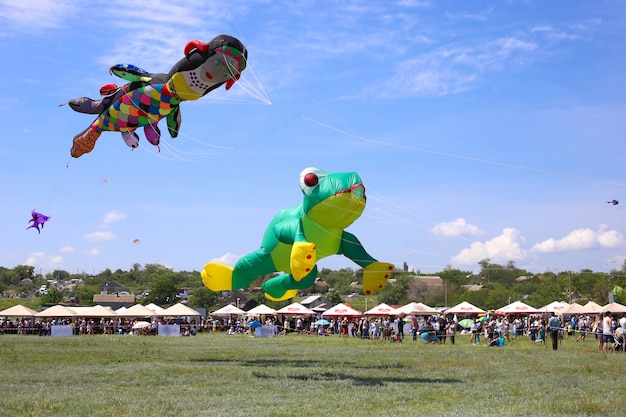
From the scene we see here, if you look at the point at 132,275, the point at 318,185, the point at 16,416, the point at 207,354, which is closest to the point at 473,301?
the point at 207,354

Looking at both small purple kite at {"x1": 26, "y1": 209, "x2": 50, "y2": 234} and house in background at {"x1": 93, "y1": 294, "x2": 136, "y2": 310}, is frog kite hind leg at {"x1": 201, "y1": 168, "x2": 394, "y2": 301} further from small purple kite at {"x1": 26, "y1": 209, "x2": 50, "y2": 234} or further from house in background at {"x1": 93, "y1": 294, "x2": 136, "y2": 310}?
house in background at {"x1": 93, "y1": 294, "x2": 136, "y2": 310}

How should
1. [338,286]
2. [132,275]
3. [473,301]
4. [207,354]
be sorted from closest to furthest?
[207,354]
[473,301]
[338,286]
[132,275]

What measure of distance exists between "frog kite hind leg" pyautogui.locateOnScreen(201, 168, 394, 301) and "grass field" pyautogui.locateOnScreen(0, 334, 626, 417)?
254cm

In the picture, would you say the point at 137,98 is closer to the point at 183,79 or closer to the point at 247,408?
the point at 183,79

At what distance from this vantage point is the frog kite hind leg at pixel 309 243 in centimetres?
1817

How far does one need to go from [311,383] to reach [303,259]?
9.69ft

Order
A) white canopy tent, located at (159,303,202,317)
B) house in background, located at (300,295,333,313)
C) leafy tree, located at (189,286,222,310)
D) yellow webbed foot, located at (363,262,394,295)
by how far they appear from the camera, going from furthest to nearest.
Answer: house in background, located at (300,295,333,313)
leafy tree, located at (189,286,222,310)
white canopy tent, located at (159,303,202,317)
yellow webbed foot, located at (363,262,394,295)

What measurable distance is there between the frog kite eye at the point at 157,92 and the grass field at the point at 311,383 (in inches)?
262

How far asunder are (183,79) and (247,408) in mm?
8258

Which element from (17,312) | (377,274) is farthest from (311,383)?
(17,312)

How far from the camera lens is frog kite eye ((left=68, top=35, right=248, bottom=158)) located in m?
16.3

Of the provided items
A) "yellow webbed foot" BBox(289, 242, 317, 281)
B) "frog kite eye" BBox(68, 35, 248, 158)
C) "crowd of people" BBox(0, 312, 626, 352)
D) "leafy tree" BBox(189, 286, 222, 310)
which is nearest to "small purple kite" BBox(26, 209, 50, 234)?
"frog kite eye" BBox(68, 35, 248, 158)

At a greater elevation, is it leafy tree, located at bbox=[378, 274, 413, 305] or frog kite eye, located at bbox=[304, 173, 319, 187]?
frog kite eye, located at bbox=[304, 173, 319, 187]

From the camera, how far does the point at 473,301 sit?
8738cm
